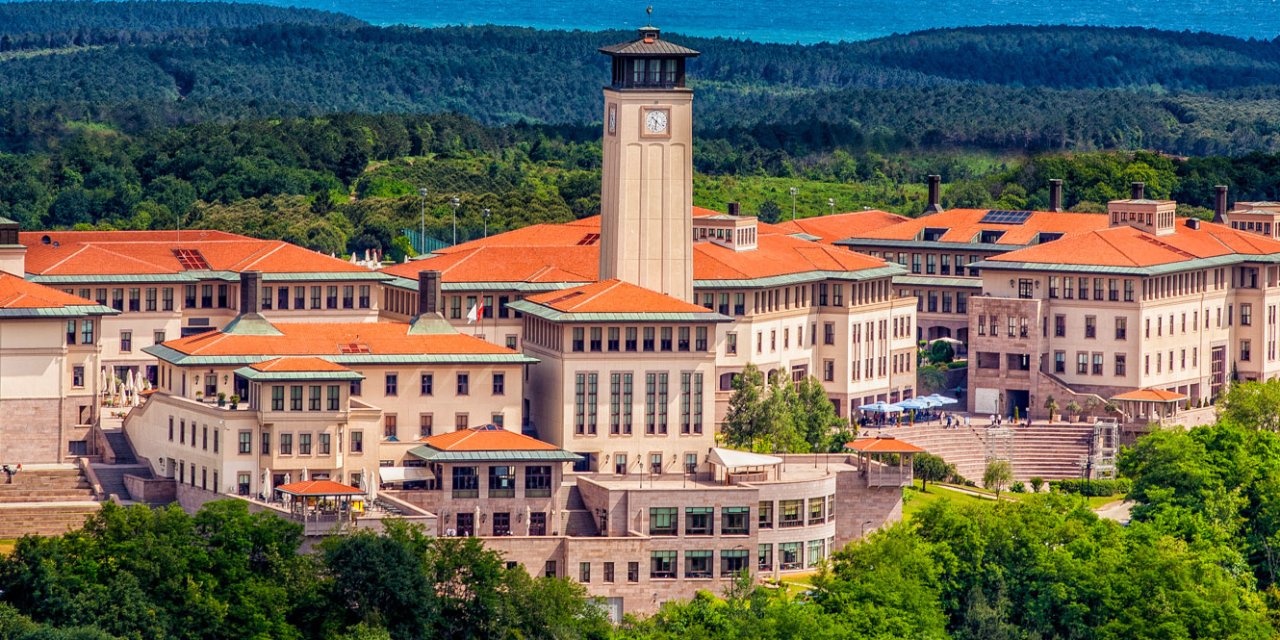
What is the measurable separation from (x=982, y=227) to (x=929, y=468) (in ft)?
119

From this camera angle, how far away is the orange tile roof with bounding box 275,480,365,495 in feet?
418

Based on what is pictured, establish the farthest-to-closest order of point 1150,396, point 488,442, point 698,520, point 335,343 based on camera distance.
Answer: point 1150,396 < point 335,343 < point 488,442 < point 698,520

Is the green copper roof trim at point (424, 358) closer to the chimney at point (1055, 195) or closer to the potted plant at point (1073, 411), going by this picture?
the potted plant at point (1073, 411)

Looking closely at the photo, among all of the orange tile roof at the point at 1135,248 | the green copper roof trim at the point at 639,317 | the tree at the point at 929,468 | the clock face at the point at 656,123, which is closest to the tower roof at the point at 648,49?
the clock face at the point at 656,123

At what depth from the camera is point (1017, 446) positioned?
16162 centimetres

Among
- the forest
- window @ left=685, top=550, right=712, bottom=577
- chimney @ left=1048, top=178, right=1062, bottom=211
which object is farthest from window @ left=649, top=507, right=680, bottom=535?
chimney @ left=1048, top=178, right=1062, bottom=211

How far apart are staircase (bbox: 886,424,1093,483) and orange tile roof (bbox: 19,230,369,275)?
26906mm

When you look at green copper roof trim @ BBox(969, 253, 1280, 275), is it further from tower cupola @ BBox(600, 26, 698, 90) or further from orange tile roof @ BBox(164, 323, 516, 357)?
orange tile roof @ BBox(164, 323, 516, 357)

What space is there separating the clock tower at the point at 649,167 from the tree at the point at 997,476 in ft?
49.8

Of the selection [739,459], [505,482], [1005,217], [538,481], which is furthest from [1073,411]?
[505,482]

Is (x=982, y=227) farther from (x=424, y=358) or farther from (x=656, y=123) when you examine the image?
(x=424, y=358)

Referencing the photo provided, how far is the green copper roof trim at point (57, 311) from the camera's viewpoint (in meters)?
139

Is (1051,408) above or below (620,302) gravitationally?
below

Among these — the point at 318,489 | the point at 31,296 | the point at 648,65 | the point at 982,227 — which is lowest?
the point at 318,489
